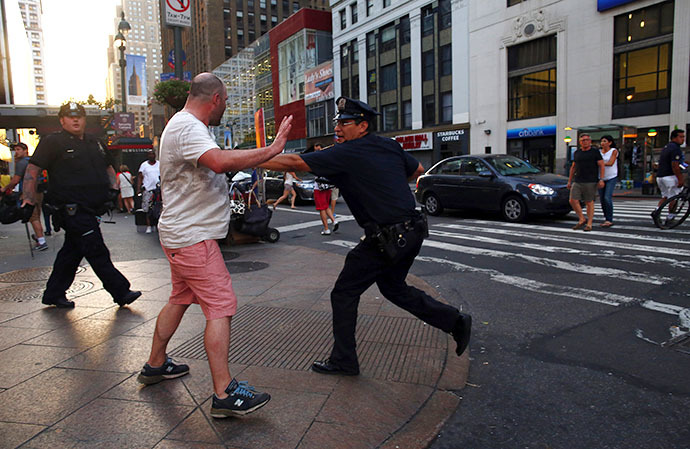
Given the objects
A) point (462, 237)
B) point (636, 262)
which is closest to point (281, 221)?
point (462, 237)

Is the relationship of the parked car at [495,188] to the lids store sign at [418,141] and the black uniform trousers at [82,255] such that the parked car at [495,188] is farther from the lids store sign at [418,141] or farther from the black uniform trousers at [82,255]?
the lids store sign at [418,141]

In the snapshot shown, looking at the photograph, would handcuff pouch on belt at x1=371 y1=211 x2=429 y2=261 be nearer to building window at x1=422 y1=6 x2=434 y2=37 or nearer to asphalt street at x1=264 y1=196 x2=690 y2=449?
asphalt street at x1=264 y1=196 x2=690 y2=449

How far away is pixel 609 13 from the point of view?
2630 centimetres

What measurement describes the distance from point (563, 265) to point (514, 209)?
15.5 ft

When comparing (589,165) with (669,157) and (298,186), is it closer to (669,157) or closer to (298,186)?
(669,157)

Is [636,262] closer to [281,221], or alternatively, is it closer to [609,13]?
[281,221]

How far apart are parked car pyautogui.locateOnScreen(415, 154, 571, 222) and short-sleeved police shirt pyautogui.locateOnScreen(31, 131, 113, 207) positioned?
26.8ft

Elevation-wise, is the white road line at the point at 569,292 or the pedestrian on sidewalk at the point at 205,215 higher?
the pedestrian on sidewalk at the point at 205,215

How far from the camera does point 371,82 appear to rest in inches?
1732

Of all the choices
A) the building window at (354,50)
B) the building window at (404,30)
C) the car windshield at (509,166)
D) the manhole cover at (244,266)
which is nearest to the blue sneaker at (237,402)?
the manhole cover at (244,266)

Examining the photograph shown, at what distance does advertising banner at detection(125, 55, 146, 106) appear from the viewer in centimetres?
2758

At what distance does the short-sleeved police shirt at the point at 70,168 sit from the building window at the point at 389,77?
38475 mm

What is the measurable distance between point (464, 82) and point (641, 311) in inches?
1291

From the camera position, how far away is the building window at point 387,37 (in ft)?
136
